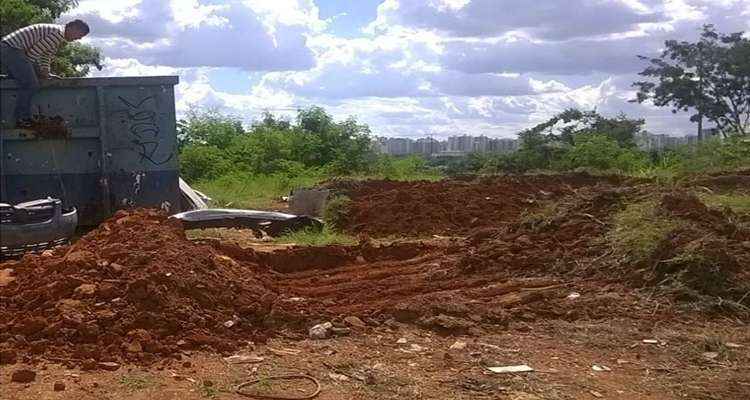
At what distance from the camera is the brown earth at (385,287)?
5.22m

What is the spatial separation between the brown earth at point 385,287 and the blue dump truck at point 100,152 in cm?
183

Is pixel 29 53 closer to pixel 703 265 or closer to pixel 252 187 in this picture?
pixel 703 265

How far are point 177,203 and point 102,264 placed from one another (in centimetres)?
495

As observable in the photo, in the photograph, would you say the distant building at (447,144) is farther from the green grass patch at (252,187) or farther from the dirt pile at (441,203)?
the dirt pile at (441,203)

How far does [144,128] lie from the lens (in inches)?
419

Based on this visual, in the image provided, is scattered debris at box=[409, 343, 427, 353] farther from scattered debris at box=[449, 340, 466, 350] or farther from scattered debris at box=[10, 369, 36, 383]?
scattered debris at box=[10, 369, 36, 383]

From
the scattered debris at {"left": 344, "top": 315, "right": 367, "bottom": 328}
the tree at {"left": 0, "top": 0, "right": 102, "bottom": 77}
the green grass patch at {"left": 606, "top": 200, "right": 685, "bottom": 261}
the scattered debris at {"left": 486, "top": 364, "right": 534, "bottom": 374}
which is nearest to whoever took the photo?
the scattered debris at {"left": 486, "top": 364, "right": 534, "bottom": 374}

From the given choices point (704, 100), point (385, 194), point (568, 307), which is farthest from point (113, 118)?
point (704, 100)

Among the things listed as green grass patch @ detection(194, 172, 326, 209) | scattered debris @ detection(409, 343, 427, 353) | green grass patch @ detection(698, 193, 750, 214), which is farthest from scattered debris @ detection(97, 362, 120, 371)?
green grass patch @ detection(194, 172, 326, 209)

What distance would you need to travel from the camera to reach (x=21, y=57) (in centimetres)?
991

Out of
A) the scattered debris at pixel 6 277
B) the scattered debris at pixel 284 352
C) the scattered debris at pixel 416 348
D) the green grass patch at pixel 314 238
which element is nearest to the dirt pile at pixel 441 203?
the green grass patch at pixel 314 238

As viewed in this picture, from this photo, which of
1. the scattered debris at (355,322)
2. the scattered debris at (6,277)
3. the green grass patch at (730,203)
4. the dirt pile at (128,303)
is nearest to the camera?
the dirt pile at (128,303)

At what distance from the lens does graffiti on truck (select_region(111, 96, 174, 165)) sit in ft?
34.5

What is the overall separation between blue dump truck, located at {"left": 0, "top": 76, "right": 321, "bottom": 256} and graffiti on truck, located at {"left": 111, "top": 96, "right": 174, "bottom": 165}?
11mm
